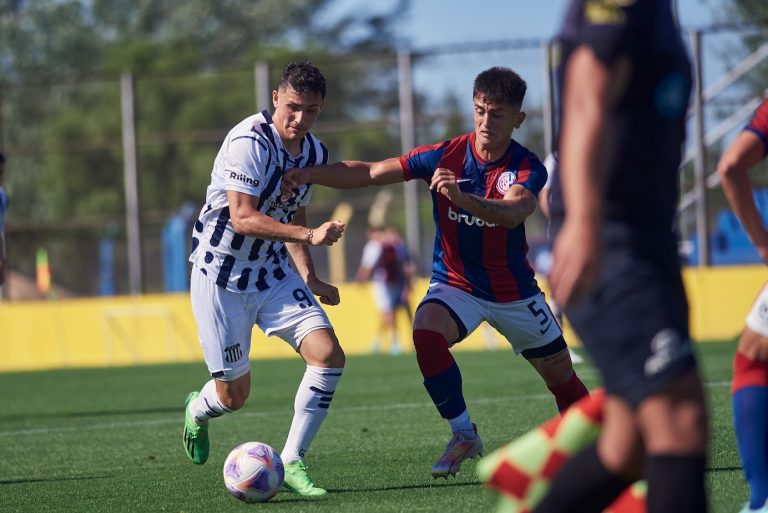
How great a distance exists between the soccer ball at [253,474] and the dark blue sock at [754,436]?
7.85ft

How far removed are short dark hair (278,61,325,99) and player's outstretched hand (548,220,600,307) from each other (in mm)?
3255

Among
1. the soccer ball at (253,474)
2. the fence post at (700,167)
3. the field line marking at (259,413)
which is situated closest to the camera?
the soccer ball at (253,474)

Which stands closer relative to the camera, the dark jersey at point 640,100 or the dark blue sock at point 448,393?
the dark jersey at point 640,100

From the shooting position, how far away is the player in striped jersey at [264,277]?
6.38 m

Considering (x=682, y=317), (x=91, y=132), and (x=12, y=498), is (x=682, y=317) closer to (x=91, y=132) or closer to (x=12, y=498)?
(x=12, y=498)

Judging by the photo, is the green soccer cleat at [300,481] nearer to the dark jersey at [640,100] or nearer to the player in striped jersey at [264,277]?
the player in striped jersey at [264,277]

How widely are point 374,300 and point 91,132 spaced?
89.4ft

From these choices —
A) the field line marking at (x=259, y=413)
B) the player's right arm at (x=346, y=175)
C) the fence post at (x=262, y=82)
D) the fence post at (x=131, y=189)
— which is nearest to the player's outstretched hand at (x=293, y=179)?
the player's right arm at (x=346, y=175)

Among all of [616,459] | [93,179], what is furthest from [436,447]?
[93,179]

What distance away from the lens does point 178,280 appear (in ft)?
84.7

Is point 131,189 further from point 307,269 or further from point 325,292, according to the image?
point 325,292

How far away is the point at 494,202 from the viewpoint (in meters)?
6.14

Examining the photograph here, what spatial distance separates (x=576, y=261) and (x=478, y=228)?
11.4 feet

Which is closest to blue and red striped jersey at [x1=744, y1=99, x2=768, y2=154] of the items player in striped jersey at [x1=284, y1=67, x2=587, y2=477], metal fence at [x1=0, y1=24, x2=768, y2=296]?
player in striped jersey at [x1=284, y1=67, x2=587, y2=477]
